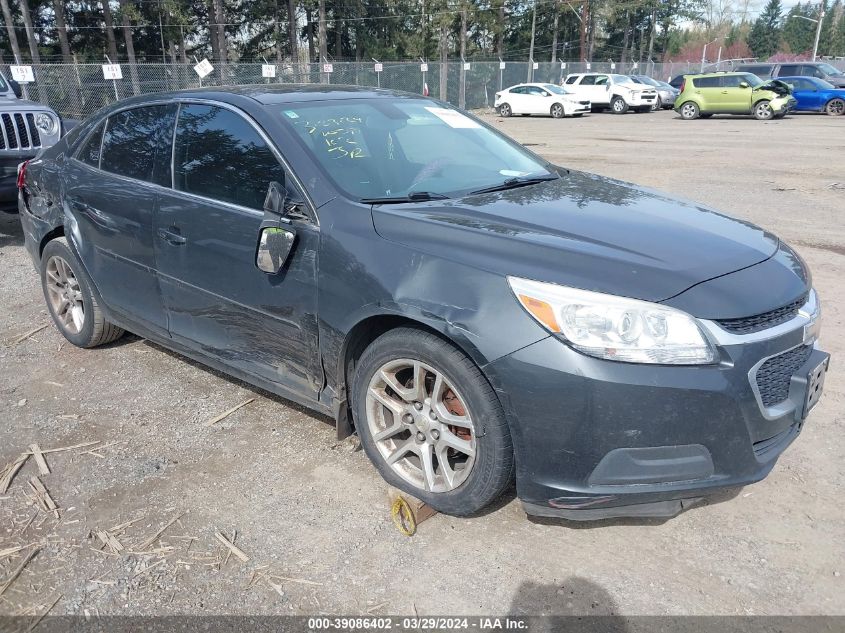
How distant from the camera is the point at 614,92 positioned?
30594 millimetres

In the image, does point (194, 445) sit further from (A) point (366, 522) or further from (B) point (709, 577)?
(B) point (709, 577)

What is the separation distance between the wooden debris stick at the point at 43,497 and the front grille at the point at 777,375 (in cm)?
294

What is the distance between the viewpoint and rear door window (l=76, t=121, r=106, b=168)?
4254mm

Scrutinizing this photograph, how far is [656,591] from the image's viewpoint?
8.11ft

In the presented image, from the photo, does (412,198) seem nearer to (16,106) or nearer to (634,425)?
(634,425)

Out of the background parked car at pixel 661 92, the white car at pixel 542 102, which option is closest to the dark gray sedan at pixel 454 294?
the white car at pixel 542 102

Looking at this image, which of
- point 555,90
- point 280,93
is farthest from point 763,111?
point 280,93

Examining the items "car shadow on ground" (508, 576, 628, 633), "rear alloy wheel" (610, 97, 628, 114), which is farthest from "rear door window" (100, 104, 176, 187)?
"rear alloy wheel" (610, 97, 628, 114)

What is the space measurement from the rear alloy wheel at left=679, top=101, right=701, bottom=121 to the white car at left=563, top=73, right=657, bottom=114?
4442 mm

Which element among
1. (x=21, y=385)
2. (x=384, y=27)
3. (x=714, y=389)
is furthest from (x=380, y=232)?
(x=384, y=27)

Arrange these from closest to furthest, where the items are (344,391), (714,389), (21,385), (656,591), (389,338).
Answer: (714,389)
(656,591)
(389,338)
(344,391)
(21,385)

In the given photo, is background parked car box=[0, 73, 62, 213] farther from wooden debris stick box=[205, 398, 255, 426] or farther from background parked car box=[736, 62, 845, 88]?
background parked car box=[736, 62, 845, 88]

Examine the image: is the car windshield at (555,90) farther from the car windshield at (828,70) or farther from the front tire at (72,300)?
the front tire at (72,300)

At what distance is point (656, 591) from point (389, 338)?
4.51 feet
